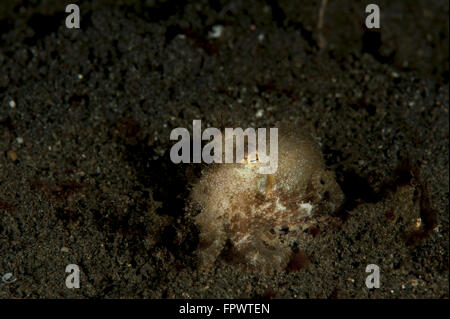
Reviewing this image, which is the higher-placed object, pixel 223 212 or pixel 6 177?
pixel 6 177

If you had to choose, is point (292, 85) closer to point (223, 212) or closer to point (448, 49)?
point (223, 212)

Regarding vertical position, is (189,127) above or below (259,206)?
above

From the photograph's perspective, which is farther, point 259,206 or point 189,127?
point 189,127

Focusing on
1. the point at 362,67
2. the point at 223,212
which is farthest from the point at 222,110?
the point at 362,67
